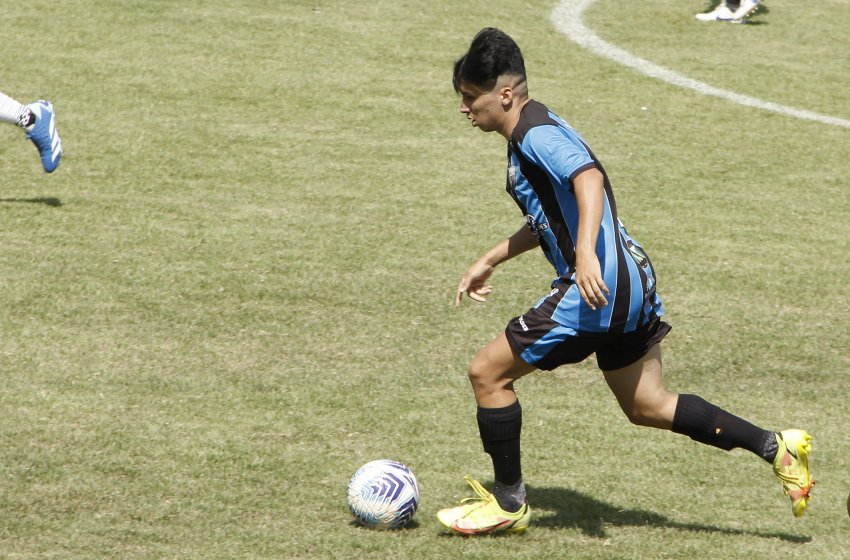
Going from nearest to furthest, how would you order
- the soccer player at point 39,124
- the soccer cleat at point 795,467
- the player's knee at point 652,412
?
the soccer cleat at point 795,467 < the player's knee at point 652,412 < the soccer player at point 39,124

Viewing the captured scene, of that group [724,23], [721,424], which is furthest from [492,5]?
[721,424]

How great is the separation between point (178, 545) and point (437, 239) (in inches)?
158

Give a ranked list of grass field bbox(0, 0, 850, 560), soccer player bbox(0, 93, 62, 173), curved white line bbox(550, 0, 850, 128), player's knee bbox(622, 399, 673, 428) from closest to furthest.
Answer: player's knee bbox(622, 399, 673, 428) → grass field bbox(0, 0, 850, 560) → soccer player bbox(0, 93, 62, 173) → curved white line bbox(550, 0, 850, 128)

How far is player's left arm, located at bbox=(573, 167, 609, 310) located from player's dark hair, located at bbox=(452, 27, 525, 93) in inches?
22.5

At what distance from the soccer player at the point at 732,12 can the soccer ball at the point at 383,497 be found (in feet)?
33.9

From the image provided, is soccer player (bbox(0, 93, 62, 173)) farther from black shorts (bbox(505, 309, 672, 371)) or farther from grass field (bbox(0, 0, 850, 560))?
black shorts (bbox(505, 309, 672, 371))

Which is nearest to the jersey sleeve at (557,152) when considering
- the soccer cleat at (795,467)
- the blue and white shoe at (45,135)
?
the soccer cleat at (795,467)

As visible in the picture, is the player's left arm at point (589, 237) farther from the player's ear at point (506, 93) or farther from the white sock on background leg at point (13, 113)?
the white sock on background leg at point (13, 113)

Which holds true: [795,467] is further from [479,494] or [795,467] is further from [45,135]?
[45,135]

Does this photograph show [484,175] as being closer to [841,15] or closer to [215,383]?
[215,383]

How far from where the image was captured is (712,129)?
10930 millimetres

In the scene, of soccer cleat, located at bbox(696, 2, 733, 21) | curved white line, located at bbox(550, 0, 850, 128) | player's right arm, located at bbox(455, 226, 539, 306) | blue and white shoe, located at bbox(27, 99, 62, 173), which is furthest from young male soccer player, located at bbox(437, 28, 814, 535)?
soccer cleat, located at bbox(696, 2, 733, 21)

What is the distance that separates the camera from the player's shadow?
17.1 ft

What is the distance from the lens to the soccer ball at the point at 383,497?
5.05 m
